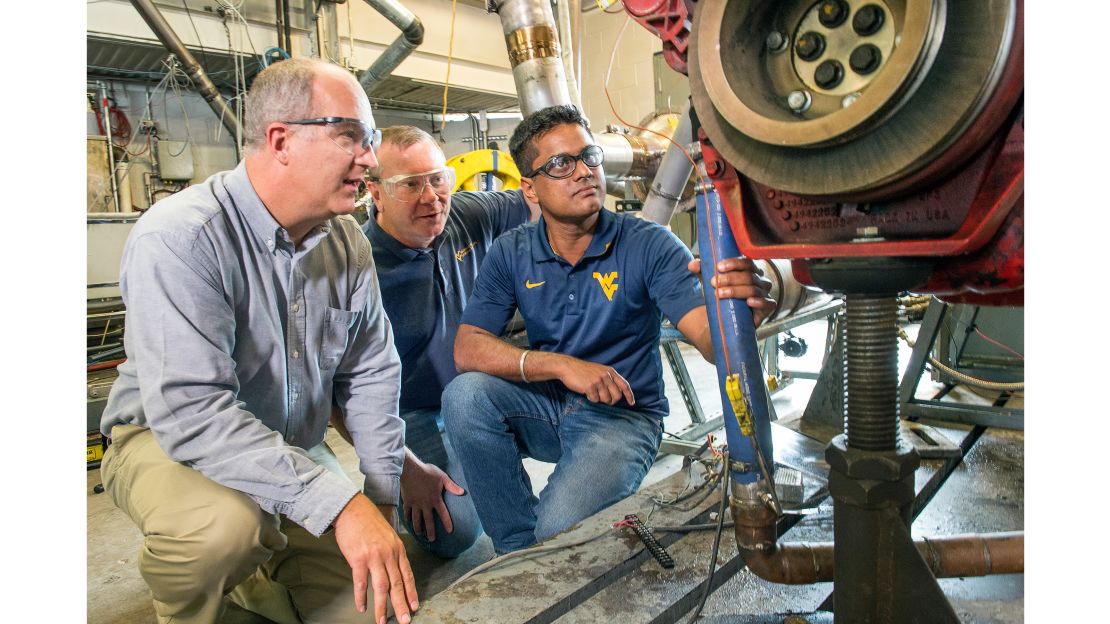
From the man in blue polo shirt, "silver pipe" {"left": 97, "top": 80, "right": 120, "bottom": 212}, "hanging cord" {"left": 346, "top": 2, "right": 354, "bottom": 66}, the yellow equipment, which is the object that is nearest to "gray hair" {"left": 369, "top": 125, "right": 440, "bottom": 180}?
the man in blue polo shirt

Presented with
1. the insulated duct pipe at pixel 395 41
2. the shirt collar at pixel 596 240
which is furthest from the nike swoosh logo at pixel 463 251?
the insulated duct pipe at pixel 395 41

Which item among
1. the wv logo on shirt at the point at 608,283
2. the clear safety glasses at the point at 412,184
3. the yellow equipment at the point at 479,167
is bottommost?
the wv logo on shirt at the point at 608,283

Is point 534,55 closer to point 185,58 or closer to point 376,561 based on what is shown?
point 376,561

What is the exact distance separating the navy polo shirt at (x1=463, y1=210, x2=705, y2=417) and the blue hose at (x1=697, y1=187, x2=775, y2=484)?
25.2 inches

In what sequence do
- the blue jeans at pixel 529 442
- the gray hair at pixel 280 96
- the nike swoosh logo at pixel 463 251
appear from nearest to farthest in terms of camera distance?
the gray hair at pixel 280 96
the blue jeans at pixel 529 442
the nike swoosh logo at pixel 463 251

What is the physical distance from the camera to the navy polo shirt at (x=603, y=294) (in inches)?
67.6

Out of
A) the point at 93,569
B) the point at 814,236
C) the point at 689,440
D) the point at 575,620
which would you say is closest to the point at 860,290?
the point at 814,236

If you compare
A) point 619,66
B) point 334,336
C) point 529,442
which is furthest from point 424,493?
point 619,66

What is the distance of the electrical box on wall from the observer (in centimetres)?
476

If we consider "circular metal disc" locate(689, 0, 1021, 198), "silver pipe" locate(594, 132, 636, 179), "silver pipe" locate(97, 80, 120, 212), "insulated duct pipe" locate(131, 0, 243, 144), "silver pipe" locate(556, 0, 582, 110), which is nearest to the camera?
"circular metal disc" locate(689, 0, 1021, 198)

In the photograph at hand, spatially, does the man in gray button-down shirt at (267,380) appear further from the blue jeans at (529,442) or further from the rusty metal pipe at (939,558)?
the rusty metal pipe at (939,558)

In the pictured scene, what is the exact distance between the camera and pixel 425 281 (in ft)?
7.03

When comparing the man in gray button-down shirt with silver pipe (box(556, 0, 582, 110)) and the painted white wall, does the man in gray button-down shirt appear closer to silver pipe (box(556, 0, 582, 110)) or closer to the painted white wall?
silver pipe (box(556, 0, 582, 110))

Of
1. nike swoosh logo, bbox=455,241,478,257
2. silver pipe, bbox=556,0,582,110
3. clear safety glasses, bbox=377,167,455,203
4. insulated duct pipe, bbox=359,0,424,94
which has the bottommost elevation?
nike swoosh logo, bbox=455,241,478,257
